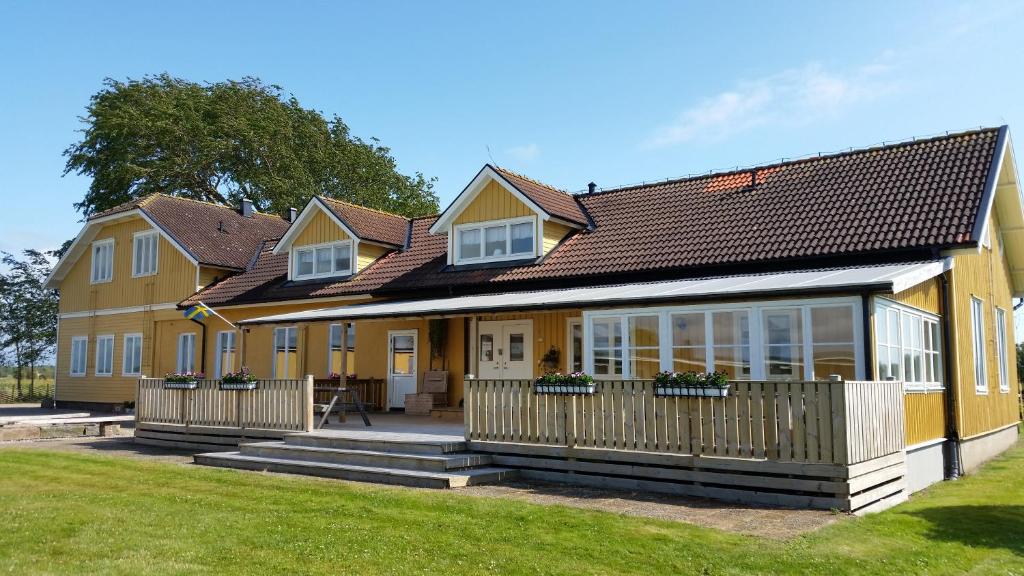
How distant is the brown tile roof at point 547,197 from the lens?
60.0 feet

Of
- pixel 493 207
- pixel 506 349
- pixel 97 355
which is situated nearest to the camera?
pixel 506 349

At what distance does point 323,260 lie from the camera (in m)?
22.4

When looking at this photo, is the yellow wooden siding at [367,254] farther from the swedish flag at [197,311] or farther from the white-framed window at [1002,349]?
the white-framed window at [1002,349]

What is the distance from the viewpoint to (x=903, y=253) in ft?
44.0

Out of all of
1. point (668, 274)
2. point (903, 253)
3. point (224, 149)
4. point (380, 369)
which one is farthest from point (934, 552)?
point (224, 149)

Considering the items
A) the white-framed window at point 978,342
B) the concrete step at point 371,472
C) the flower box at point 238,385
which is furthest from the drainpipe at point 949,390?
the flower box at point 238,385

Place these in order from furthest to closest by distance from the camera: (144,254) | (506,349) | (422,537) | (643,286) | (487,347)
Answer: (144,254) < (487,347) < (506,349) < (643,286) < (422,537)

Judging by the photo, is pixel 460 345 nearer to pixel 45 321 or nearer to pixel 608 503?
pixel 608 503

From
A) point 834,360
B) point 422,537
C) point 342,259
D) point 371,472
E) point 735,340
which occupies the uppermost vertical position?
point 342,259

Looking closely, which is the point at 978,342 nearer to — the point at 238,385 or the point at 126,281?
the point at 238,385

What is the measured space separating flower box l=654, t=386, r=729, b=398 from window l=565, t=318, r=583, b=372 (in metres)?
6.52

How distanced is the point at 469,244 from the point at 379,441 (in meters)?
7.75

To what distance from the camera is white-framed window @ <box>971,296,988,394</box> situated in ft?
49.0

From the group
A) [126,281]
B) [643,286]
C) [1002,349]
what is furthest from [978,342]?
[126,281]
